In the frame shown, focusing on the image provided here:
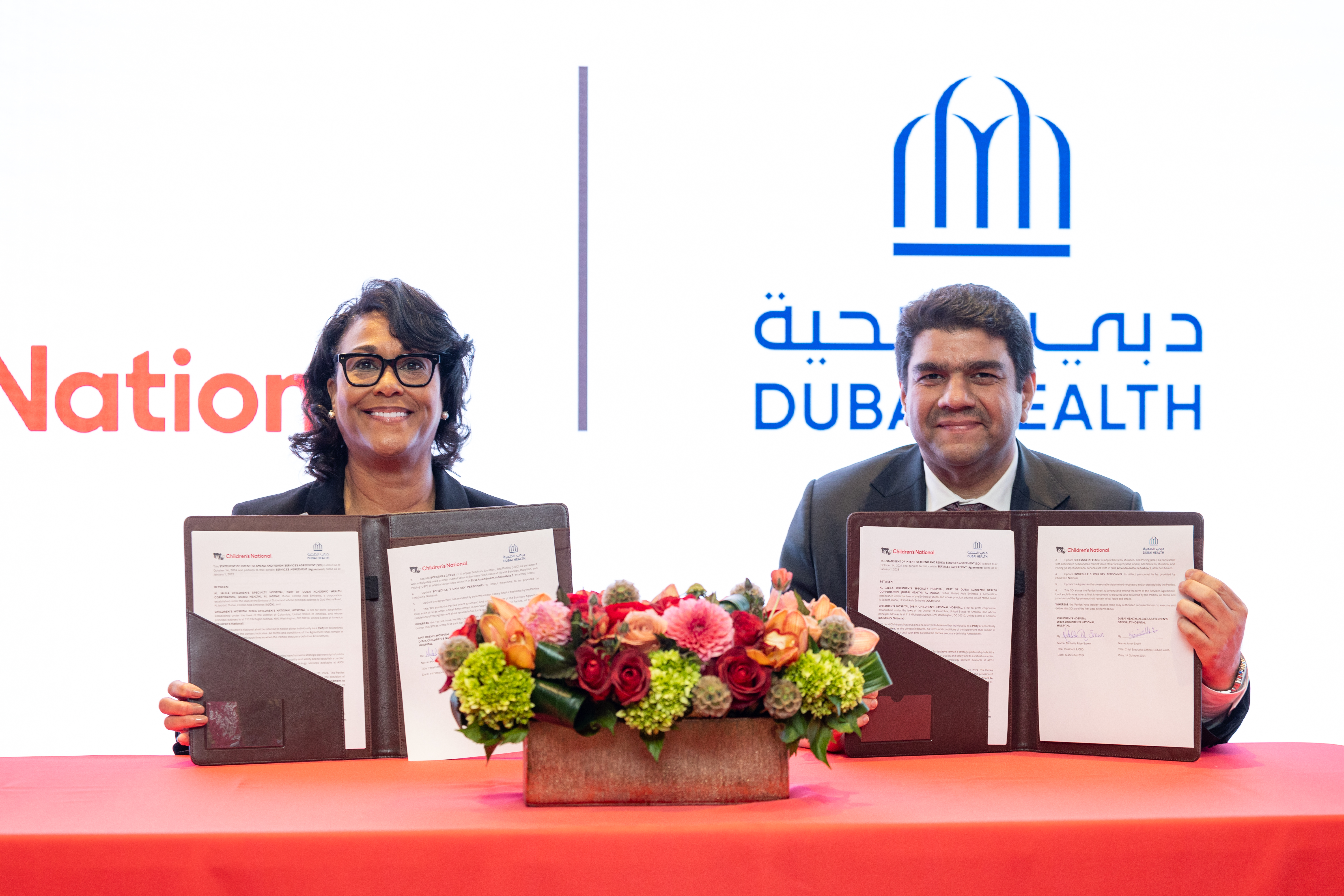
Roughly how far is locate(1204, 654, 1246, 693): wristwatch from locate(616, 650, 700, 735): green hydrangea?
96 cm

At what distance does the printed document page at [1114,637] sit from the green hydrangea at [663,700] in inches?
27.9

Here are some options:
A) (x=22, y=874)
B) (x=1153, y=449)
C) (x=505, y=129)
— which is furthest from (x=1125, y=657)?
(x=505, y=129)

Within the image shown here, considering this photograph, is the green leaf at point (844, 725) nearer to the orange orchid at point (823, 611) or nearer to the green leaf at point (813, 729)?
the green leaf at point (813, 729)

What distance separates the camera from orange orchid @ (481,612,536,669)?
140cm

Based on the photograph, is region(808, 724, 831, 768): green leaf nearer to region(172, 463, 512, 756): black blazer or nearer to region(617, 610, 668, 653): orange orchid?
region(617, 610, 668, 653): orange orchid

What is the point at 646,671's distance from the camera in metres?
1.36

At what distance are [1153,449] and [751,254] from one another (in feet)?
4.93

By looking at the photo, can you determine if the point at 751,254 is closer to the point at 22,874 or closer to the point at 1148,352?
the point at 1148,352

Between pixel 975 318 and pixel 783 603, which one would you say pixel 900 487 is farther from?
pixel 783 603

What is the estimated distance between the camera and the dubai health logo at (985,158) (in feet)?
12.2

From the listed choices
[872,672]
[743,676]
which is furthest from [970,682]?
[743,676]

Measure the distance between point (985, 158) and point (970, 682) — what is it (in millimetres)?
2477

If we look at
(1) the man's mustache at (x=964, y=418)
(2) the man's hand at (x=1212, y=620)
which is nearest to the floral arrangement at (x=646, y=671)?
(2) the man's hand at (x=1212, y=620)

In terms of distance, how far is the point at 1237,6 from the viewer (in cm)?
374
